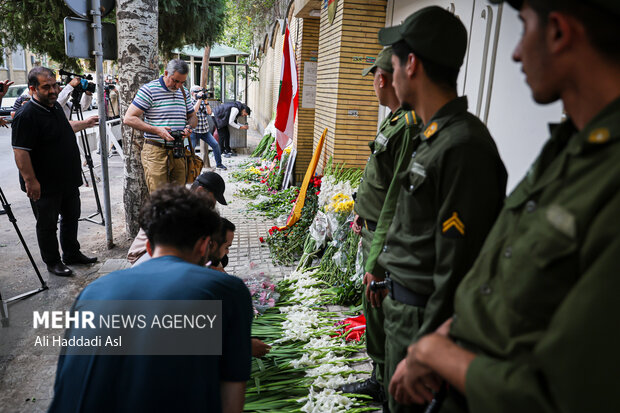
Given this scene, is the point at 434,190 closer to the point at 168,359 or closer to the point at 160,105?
the point at 168,359

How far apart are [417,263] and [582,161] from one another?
856mm

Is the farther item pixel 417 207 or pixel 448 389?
pixel 417 207

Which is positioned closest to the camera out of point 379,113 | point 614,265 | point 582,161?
point 614,265

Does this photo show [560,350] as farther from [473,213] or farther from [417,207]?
[417,207]

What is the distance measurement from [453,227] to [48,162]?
4.40 meters

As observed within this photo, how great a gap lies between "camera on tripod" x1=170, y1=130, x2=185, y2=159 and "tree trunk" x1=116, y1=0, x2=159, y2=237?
665 millimetres

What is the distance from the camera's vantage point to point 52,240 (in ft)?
15.4

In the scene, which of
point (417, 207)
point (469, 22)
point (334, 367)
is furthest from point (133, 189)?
point (417, 207)

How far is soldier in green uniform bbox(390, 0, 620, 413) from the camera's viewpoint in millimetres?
771

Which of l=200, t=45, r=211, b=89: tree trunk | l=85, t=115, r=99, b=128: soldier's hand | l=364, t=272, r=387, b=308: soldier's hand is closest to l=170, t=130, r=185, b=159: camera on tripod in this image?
l=85, t=115, r=99, b=128: soldier's hand

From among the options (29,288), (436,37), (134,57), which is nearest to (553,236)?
(436,37)

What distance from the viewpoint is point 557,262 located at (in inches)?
35.3

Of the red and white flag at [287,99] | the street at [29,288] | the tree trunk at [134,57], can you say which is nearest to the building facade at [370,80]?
the red and white flag at [287,99]

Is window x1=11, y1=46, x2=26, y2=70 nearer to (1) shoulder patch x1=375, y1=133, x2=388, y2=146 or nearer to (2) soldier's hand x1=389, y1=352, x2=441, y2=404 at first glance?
(1) shoulder patch x1=375, y1=133, x2=388, y2=146
